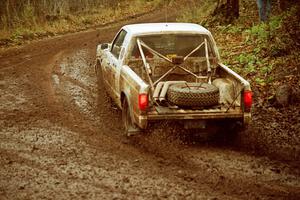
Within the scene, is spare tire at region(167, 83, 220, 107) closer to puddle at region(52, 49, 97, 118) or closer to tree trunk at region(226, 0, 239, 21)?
puddle at region(52, 49, 97, 118)

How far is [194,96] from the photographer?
8.12 meters

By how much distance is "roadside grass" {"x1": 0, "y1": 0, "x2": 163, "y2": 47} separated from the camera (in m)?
20.5

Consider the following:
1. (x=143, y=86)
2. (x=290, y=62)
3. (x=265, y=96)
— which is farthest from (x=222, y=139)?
(x=290, y=62)

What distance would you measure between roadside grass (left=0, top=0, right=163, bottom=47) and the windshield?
10.9 metres

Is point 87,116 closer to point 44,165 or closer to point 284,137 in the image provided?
point 44,165

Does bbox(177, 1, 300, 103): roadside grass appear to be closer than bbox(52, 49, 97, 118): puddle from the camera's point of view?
No

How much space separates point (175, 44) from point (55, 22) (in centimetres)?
1441

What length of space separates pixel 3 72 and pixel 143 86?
761 centimetres

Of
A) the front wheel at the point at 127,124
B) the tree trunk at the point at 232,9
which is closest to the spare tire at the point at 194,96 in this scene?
the front wheel at the point at 127,124

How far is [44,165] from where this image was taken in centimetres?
753

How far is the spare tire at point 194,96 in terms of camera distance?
8133 millimetres

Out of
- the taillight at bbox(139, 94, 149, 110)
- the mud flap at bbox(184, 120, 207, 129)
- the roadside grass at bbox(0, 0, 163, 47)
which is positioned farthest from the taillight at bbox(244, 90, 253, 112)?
the roadside grass at bbox(0, 0, 163, 47)

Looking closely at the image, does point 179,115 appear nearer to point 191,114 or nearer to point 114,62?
point 191,114

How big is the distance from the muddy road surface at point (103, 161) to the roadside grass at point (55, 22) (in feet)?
29.8
